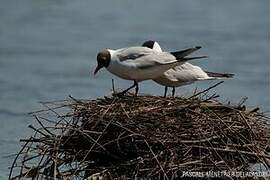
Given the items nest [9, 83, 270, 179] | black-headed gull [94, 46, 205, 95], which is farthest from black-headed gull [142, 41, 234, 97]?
nest [9, 83, 270, 179]

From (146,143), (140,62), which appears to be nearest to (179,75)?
(140,62)

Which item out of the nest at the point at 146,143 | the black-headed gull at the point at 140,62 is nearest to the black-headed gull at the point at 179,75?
the black-headed gull at the point at 140,62

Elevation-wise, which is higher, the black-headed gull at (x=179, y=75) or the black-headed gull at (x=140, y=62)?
the black-headed gull at (x=140, y=62)

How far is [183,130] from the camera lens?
738cm

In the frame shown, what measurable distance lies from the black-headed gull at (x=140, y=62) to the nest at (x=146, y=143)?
89cm

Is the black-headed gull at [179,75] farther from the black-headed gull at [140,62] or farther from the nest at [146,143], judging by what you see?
the nest at [146,143]

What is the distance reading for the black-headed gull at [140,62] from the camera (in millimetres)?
8695

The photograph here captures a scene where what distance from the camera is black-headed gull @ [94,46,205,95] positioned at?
8.70 metres

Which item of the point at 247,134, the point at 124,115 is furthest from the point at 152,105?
the point at 247,134

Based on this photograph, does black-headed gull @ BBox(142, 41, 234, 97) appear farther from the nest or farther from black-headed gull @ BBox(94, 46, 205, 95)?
the nest

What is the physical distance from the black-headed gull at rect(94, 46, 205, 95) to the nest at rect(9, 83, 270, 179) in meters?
0.89

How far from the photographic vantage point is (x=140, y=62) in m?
8.69

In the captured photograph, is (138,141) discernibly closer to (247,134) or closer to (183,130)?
(183,130)

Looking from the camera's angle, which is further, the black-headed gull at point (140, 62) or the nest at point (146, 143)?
the black-headed gull at point (140, 62)
